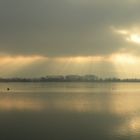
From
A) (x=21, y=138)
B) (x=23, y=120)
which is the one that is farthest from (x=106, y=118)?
(x=21, y=138)

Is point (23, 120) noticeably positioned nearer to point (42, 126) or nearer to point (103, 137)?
point (42, 126)

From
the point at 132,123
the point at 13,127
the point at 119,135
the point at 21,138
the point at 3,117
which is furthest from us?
the point at 3,117

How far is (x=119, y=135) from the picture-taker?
82.7 ft

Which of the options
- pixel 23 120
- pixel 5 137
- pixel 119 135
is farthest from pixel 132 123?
pixel 5 137

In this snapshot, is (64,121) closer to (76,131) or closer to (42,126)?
(42,126)

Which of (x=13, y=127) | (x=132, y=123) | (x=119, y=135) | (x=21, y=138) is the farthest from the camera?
(x=132, y=123)

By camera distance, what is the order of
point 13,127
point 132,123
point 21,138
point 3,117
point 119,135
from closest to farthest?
1. point 21,138
2. point 119,135
3. point 13,127
4. point 132,123
5. point 3,117

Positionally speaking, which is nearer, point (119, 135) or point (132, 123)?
point (119, 135)

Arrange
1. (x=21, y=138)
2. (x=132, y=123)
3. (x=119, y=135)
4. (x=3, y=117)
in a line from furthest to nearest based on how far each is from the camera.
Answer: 1. (x=3, y=117)
2. (x=132, y=123)
3. (x=119, y=135)
4. (x=21, y=138)

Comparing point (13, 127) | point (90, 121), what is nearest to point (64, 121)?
point (90, 121)

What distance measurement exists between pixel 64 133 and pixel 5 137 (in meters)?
4.07

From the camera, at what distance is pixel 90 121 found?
107 feet

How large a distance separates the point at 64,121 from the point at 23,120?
356 centimetres

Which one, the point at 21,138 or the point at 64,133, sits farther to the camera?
the point at 64,133
